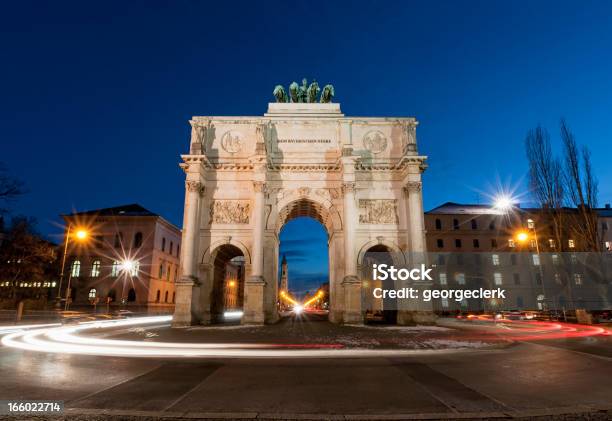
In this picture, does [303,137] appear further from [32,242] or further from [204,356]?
[32,242]

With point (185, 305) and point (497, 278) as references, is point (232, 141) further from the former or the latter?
point (497, 278)

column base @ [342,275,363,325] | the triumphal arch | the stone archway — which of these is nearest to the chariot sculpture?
the triumphal arch

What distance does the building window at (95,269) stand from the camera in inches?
1861

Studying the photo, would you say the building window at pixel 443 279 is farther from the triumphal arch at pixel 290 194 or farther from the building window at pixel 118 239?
the building window at pixel 118 239

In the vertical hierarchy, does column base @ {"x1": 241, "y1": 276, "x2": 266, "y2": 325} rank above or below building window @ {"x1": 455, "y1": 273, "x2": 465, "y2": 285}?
below

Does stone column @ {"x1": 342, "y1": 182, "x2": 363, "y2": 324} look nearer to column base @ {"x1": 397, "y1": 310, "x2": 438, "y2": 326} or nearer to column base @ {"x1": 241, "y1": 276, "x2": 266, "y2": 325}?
column base @ {"x1": 397, "y1": 310, "x2": 438, "y2": 326}

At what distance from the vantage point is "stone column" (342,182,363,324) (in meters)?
22.6

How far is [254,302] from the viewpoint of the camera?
74.0 feet

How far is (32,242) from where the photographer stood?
38.1 meters

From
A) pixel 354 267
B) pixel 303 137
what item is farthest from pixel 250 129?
pixel 354 267

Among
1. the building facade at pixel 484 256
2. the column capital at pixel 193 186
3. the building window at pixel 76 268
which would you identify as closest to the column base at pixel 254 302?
the column capital at pixel 193 186

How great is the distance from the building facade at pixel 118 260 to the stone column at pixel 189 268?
25155 millimetres

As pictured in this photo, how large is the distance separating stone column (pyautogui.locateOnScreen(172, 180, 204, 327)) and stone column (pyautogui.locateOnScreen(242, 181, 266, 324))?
3.25 meters

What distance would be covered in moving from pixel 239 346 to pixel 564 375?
8.03 m
